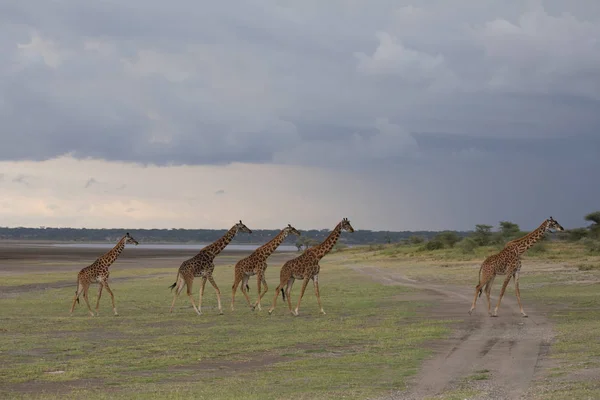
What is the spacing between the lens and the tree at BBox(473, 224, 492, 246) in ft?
243

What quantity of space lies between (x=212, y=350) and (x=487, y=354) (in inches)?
211

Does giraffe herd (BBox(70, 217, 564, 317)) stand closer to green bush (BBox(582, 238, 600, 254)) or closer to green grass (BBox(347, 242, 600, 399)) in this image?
green grass (BBox(347, 242, 600, 399))

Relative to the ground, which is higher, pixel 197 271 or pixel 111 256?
pixel 111 256

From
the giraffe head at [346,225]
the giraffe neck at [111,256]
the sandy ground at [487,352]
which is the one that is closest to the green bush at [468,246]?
the sandy ground at [487,352]

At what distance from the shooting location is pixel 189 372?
14.5 meters

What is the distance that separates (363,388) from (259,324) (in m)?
9.52

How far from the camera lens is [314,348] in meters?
17.2

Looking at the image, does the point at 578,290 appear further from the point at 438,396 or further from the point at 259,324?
the point at 438,396

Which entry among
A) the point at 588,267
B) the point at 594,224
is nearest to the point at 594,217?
the point at 594,224

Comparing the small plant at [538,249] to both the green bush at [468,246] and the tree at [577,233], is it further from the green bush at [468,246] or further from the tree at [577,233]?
the tree at [577,233]

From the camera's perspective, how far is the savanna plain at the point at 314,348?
1279 cm

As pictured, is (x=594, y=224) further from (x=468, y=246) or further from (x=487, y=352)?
(x=487, y=352)

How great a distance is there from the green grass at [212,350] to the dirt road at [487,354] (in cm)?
48

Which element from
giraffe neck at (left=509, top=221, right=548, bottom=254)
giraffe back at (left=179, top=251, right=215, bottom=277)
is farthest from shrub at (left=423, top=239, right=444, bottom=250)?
giraffe back at (left=179, top=251, right=215, bottom=277)
